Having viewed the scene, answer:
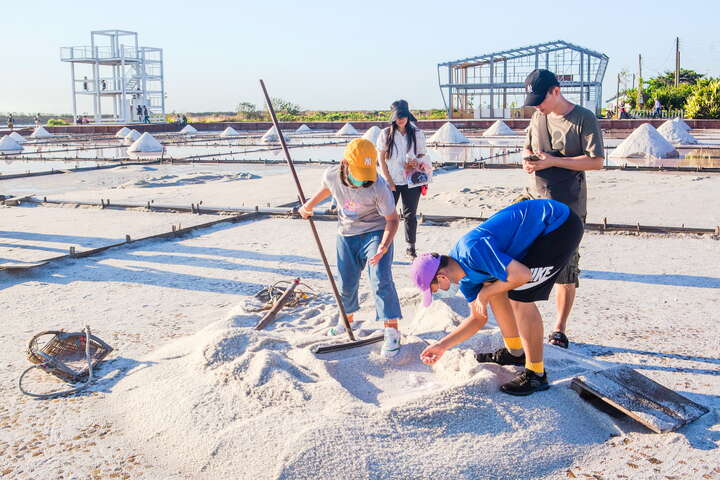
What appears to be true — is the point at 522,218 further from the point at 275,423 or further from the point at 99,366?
the point at 99,366

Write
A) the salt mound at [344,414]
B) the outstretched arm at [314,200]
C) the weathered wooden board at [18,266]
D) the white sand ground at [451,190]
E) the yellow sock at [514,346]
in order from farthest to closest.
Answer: the white sand ground at [451,190], the weathered wooden board at [18,266], the outstretched arm at [314,200], the yellow sock at [514,346], the salt mound at [344,414]

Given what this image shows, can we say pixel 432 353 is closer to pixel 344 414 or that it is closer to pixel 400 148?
pixel 344 414

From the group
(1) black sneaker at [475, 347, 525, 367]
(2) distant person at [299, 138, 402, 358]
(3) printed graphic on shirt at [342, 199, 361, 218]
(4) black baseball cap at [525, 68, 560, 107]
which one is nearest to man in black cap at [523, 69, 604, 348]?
(4) black baseball cap at [525, 68, 560, 107]

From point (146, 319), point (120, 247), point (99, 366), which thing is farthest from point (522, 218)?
point (120, 247)

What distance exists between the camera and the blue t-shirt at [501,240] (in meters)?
2.89

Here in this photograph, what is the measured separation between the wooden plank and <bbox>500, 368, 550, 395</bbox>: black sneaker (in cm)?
13

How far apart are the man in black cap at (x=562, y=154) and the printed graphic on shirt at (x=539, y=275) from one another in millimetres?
795

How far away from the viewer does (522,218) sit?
309cm

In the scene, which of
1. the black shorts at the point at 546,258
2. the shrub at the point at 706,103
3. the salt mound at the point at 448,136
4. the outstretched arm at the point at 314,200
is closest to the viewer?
the black shorts at the point at 546,258

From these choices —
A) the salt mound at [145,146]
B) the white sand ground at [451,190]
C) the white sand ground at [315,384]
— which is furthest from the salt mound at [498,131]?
the white sand ground at [315,384]

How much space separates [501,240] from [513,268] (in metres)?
0.19

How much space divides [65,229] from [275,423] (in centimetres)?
599

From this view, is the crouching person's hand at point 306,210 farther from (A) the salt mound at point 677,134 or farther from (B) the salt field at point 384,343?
(A) the salt mound at point 677,134

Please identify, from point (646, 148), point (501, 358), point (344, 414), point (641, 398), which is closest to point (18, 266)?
point (344, 414)
